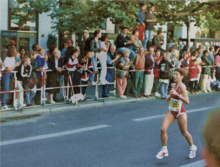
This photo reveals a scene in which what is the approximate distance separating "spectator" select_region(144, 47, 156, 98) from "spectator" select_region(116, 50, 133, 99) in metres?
0.71

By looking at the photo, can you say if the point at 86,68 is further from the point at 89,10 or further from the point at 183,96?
the point at 183,96

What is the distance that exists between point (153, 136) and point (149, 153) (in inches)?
50.4

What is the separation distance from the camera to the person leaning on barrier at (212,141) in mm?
6504

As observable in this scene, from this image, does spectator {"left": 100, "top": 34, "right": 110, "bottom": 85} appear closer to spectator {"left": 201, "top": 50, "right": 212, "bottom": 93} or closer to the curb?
the curb

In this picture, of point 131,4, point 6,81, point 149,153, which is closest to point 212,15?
point 131,4

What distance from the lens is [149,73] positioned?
531 inches

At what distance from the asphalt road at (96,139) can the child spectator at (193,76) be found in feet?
12.9

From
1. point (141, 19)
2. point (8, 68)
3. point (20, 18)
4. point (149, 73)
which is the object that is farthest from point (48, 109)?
point (20, 18)

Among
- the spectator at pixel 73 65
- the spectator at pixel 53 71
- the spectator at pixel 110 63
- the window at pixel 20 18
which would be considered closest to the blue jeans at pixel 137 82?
the spectator at pixel 110 63

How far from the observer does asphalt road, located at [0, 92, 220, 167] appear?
247 inches

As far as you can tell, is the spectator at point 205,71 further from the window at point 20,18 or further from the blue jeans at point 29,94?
the window at point 20,18

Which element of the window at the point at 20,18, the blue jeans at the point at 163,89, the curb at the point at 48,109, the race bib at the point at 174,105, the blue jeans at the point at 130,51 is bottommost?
the curb at the point at 48,109

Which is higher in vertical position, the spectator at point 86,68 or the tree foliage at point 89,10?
the tree foliage at point 89,10

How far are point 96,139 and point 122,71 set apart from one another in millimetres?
5473
